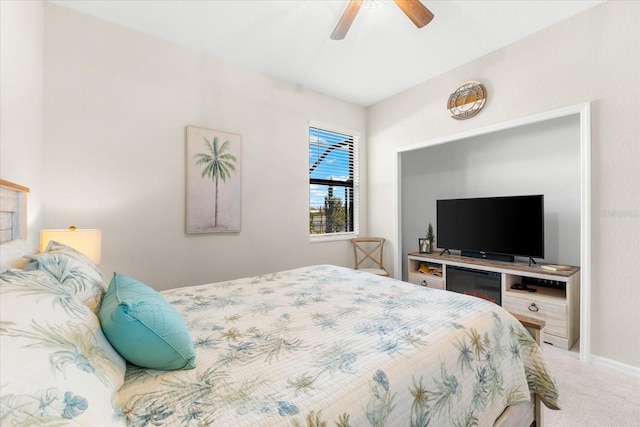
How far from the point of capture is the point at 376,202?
13.9 ft

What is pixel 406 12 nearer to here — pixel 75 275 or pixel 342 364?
pixel 342 364

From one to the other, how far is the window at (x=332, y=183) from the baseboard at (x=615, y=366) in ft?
8.96

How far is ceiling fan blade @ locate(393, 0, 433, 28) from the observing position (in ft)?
6.30

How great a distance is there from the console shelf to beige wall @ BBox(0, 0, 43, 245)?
3.71 m

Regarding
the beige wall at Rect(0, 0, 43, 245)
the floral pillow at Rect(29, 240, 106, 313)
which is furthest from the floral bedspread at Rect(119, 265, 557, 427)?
the beige wall at Rect(0, 0, 43, 245)

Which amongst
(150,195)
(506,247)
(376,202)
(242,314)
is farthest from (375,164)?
(242,314)

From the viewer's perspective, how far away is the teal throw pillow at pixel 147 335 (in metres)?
0.84

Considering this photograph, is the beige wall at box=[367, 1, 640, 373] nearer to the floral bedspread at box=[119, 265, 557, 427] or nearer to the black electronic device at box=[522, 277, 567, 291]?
the black electronic device at box=[522, 277, 567, 291]

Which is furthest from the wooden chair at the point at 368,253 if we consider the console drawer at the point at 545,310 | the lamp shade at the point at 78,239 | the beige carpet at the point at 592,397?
the lamp shade at the point at 78,239

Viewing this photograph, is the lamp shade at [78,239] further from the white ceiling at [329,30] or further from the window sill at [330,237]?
the window sill at [330,237]

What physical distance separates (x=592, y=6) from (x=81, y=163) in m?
4.31

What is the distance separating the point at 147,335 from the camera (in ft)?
2.77

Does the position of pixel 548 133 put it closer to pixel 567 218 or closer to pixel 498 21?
pixel 567 218

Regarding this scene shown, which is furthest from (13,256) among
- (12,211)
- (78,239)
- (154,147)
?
(154,147)
